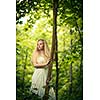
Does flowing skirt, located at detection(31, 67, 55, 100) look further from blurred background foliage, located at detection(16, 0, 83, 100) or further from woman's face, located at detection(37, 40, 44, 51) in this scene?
woman's face, located at detection(37, 40, 44, 51)

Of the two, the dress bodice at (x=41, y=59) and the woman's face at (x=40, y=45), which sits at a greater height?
the woman's face at (x=40, y=45)

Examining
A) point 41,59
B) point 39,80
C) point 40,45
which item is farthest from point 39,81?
point 40,45

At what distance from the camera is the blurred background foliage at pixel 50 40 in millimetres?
2480

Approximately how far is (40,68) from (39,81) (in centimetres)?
10

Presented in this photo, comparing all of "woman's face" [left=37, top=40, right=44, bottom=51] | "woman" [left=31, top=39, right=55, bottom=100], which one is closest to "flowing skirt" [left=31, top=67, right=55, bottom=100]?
"woman" [left=31, top=39, right=55, bottom=100]

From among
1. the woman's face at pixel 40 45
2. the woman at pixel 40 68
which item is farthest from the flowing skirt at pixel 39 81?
the woman's face at pixel 40 45

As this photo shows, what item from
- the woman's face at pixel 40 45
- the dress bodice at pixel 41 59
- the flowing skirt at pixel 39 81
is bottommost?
the flowing skirt at pixel 39 81

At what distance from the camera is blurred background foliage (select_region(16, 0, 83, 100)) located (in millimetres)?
2480

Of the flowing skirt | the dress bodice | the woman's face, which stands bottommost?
the flowing skirt

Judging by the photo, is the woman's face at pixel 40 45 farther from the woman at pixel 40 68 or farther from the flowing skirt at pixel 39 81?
the flowing skirt at pixel 39 81

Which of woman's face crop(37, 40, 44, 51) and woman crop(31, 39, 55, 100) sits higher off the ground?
woman's face crop(37, 40, 44, 51)

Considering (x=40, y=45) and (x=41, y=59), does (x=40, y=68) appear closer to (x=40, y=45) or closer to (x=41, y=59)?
(x=41, y=59)

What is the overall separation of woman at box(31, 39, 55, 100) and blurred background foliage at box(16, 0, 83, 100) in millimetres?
32
